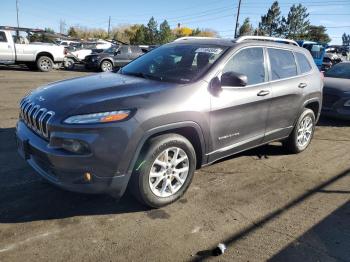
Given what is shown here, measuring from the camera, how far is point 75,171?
127 inches

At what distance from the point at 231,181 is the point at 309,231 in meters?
1.29

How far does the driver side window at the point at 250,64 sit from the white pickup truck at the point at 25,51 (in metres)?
14.6

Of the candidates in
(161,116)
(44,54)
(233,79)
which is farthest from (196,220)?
(44,54)

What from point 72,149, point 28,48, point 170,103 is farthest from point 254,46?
point 28,48

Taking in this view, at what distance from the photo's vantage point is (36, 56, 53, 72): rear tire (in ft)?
57.6

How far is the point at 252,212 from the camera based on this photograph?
3877mm

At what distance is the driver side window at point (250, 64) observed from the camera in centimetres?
437

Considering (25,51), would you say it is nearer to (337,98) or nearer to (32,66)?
(32,66)

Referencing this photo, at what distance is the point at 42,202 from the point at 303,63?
4.38 m

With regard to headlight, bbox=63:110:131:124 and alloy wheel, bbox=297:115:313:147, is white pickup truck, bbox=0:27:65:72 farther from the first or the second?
headlight, bbox=63:110:131:124

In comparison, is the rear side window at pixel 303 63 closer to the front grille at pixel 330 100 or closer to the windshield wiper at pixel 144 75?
the windshield wiper at pixel 144 75

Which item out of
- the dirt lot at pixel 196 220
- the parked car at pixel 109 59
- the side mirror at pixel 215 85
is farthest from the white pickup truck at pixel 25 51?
the side mirror at pixel 215 85

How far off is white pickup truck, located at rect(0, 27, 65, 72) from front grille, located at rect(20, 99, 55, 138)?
1406cm

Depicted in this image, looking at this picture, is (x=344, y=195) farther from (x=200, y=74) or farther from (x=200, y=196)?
(x=200, y=74)
